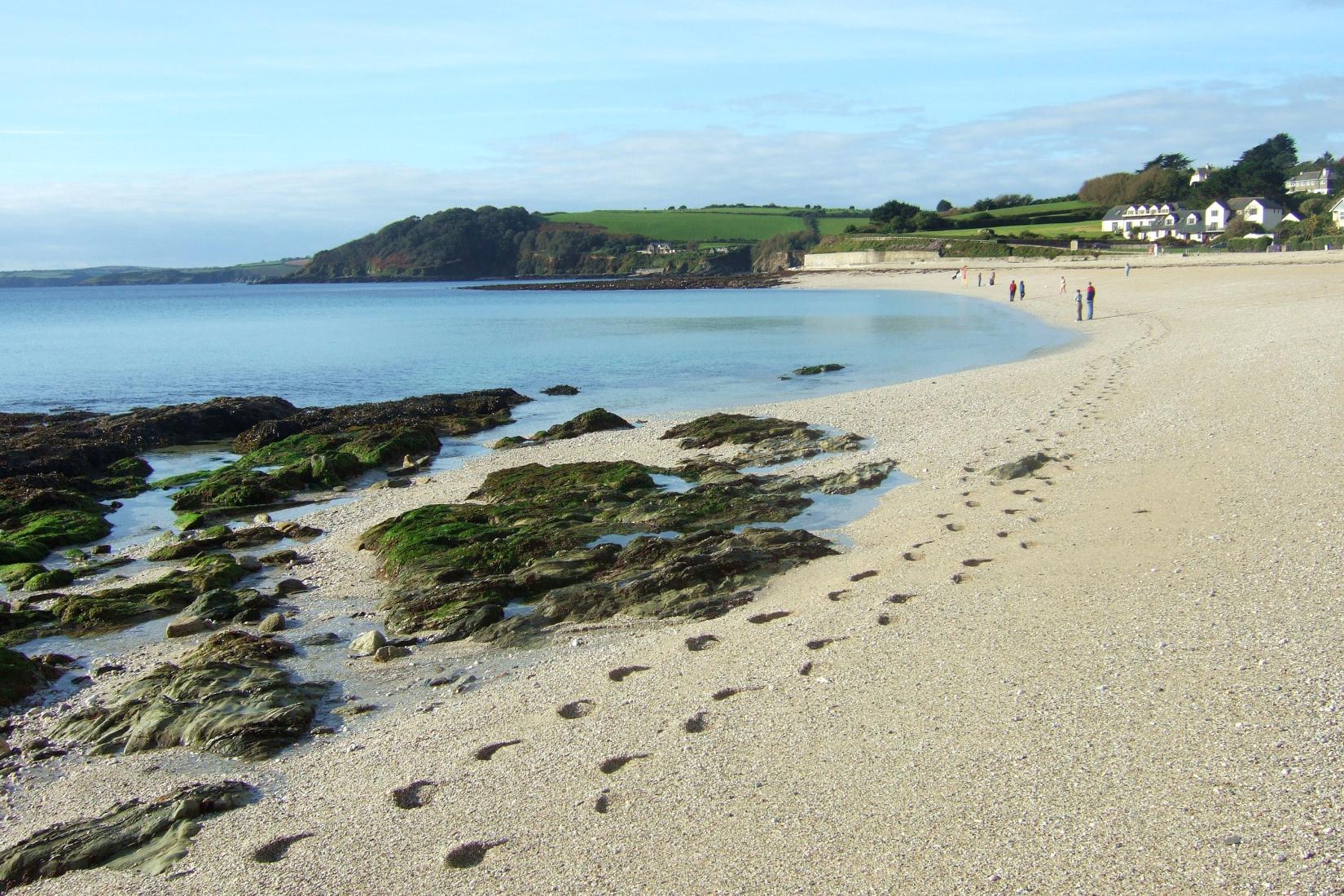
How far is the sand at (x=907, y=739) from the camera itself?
4398mm

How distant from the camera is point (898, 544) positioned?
9562mm

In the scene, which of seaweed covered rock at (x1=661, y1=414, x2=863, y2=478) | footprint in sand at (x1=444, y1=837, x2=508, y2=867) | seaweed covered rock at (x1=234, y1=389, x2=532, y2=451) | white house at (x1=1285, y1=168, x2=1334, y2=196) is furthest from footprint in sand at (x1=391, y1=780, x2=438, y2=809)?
white house at (x1=1285, y1=168, x2=1334, y2=196)

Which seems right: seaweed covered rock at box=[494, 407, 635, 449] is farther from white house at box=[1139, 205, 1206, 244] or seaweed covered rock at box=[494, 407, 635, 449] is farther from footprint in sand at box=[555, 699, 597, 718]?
white house at box=[1139, 205, 1206, 244]

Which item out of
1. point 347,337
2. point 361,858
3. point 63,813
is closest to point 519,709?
point 361,858

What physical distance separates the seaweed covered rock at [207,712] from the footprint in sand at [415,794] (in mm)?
1395

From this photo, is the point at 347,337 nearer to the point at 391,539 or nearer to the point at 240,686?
the point at 391,539

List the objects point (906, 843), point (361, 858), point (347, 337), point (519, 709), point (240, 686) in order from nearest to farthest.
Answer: point (906, 843)
point (361, 858)
point (519, 709)
point (240, 686)
point (347, 337)

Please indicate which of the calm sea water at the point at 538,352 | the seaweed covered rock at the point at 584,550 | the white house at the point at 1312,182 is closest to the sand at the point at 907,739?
the seaweed covered rock at the point at 584,550

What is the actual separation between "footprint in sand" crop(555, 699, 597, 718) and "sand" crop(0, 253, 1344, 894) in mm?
81

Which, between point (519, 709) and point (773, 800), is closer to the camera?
point (773, 800)

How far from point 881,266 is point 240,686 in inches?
4103

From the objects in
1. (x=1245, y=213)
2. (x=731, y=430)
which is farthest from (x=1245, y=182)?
(x=731, y=430)

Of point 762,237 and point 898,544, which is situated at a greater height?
point 762,237

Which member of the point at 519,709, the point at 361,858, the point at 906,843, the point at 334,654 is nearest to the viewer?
the point at 906,843
